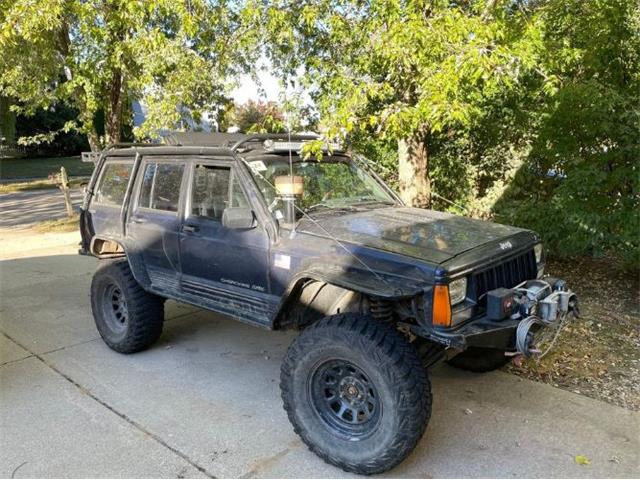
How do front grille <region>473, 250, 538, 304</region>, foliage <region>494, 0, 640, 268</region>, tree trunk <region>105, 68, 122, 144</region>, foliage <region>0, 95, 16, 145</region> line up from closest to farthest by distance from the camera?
front grille <region>473, 250, 538, 304</region> < foliage <region>494, 0, 640, 268</region> < tree trunk <region>105, 68, 122, 144</region> < foliage <region>0, 95, 16, 145</region>

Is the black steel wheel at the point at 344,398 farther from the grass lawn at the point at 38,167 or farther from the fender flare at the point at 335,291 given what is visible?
the grass lawn at the point at 38,167

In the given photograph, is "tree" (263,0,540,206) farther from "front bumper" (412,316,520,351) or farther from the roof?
"front bumper" (412,316,520,351)

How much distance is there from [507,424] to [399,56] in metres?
3.24

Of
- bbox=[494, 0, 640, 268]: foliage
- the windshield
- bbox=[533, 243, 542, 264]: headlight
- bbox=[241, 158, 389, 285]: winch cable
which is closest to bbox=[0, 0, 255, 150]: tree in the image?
the windshield

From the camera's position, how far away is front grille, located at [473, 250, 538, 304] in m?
3.12

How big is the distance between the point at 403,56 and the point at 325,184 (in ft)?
5.36

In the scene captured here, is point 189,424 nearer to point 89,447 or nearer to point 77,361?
point 89,447

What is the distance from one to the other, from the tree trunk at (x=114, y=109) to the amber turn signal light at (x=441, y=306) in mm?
8998

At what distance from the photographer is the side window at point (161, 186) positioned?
4156 millimetres

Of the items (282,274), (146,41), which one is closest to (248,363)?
(282,274)

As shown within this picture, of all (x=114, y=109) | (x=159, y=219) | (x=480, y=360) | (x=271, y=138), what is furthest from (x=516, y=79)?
(x=114, y=109)

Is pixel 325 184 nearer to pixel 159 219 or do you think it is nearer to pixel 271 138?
pixel 271 138

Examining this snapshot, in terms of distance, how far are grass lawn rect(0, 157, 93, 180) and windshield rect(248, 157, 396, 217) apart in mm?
25863

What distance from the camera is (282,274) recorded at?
3451 millimetres
